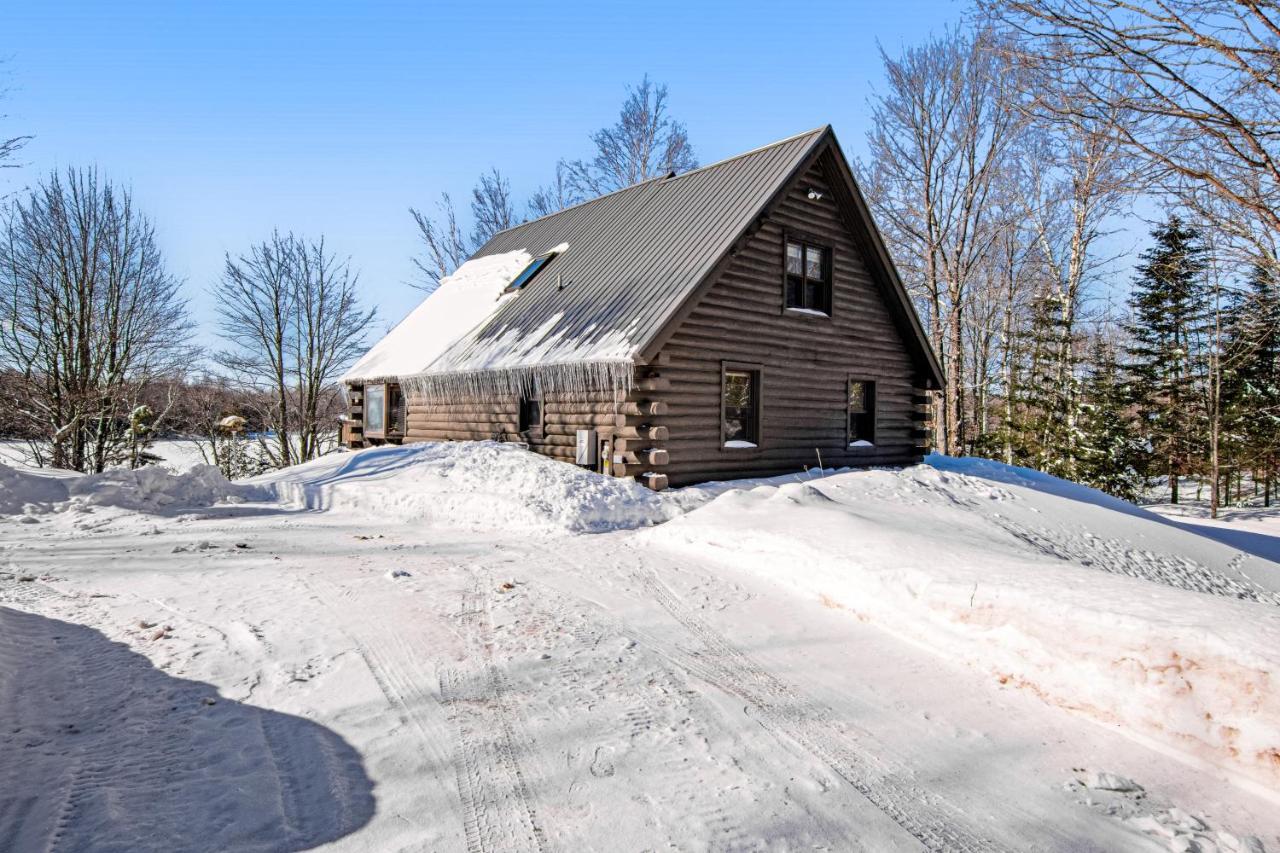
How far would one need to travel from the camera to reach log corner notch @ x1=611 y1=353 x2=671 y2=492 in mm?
11781

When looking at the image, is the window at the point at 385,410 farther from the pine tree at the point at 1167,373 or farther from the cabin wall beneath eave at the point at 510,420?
the pine tree at the point at 1167,373

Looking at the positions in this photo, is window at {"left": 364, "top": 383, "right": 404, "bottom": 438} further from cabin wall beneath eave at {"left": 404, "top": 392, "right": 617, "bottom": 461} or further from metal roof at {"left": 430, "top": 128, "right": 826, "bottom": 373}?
metal roof at {"left": 430, "top": 128, "right": 826, "bottom": 373}

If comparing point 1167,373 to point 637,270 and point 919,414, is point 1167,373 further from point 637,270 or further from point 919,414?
point 637,270

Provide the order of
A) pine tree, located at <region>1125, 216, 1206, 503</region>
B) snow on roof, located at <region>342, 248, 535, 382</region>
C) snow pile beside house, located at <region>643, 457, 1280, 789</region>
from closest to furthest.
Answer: snow pile beside house, located at <region>643, 457, 1280, 789</region>, snow on roof, located at <region>342, 248, 535, 382</region>, pine tree, located at <region>1125, 216, 1206, 503</region>

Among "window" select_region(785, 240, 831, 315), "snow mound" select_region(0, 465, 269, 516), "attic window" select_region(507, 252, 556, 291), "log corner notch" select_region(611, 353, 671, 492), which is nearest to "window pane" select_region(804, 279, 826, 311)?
"window" select_region(785, 240, 831, 315)

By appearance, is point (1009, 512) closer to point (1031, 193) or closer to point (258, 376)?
point (1031, 193)

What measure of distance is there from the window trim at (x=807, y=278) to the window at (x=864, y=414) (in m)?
2.14

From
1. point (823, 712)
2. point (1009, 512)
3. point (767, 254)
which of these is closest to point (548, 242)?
point (767, 254)

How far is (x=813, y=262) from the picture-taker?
1510 cm

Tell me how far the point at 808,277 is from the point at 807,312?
3.00 feet

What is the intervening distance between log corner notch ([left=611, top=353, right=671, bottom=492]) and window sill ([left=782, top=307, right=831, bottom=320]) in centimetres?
381

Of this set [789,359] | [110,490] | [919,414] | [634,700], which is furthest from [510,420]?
[634,700]

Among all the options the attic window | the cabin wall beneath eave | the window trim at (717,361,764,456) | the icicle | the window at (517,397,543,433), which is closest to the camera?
the icicle

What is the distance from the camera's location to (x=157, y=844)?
269cm
